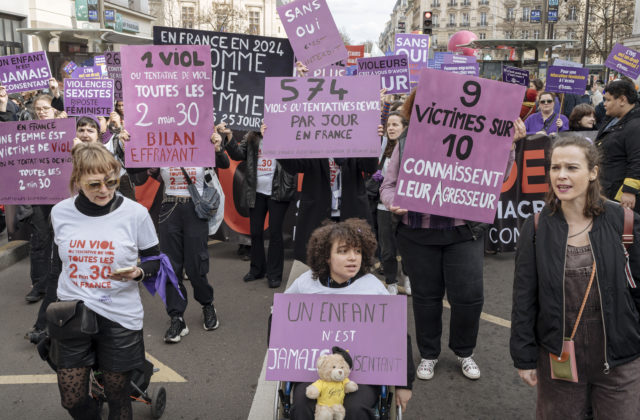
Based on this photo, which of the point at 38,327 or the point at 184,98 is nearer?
the point at 184,98

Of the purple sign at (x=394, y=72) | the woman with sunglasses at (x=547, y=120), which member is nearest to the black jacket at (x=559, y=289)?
the woman with sunglasses at (x=547, y=120)

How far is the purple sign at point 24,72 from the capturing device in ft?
26.4

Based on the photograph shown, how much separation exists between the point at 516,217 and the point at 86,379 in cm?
557

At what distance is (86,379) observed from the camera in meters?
2.84

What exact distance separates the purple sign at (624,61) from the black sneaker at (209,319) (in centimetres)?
880

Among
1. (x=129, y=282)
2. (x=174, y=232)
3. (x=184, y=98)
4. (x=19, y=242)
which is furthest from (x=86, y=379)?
(x=19, y=242)

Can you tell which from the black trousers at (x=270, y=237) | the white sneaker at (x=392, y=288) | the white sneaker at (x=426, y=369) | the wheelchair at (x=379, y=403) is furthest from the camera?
the black trousers at (x=270, y=237)

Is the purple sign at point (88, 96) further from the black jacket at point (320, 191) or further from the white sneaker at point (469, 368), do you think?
the white sneaker at point (469, 368)

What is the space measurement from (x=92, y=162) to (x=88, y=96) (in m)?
5.16

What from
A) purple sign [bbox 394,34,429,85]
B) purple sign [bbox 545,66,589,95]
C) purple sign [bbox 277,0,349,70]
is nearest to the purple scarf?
purple sign [bbox 277,0,349,70]

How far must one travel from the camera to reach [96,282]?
2828 millimetres

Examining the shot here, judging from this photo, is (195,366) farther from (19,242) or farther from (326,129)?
(19,242)

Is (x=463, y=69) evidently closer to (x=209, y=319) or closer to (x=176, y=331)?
(x=209, y=319)

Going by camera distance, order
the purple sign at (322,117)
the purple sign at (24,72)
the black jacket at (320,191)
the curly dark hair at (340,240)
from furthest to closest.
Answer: the purple sign at (24,72), the black jacket at (320,191), the purple sign at (322,117), the curly dark hair at (340,240)
